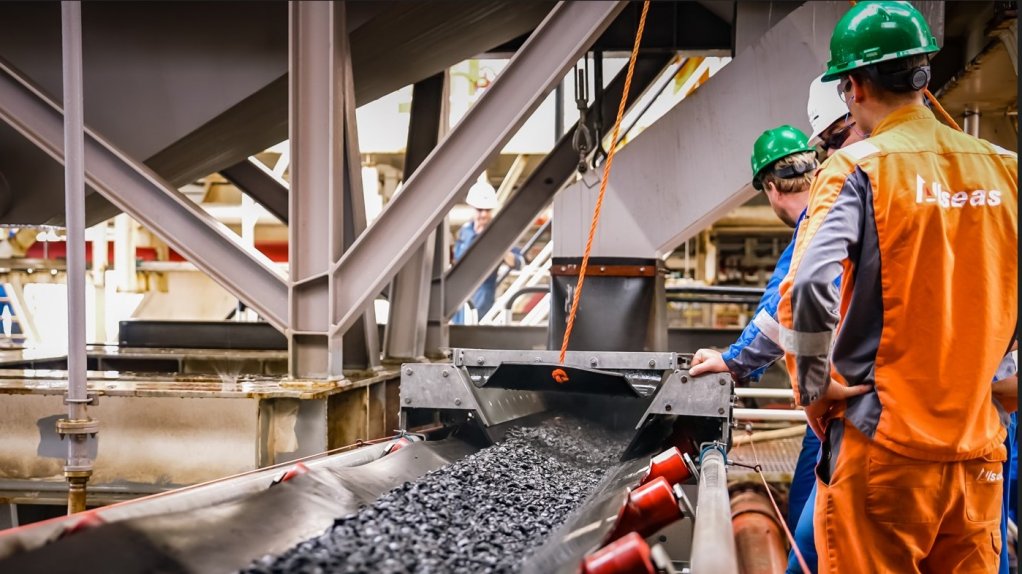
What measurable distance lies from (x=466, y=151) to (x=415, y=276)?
151 cm

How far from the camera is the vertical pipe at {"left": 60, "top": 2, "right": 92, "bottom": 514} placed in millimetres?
2658

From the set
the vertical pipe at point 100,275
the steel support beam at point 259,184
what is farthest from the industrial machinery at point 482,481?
the vertical pipe at point 100,275

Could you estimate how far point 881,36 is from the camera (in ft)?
6.09

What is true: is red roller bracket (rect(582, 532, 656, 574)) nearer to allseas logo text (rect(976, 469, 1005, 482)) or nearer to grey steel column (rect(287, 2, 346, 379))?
allseas logo text (rect(976, 469, 1005, 482))

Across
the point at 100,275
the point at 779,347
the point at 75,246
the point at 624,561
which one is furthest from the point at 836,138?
the point at 100,275

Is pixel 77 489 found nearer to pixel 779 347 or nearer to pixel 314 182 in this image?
pixel 314 182

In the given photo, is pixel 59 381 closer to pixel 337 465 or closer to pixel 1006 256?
pixel 337 465

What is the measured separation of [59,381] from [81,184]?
1.30 metres

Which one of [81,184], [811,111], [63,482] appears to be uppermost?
[811,111]

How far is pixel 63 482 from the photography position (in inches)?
132

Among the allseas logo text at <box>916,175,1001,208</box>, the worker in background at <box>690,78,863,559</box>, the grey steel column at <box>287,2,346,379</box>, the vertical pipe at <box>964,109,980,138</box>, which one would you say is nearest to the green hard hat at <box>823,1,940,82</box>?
the allseas logo text at <box>916,175,1001,208</box>

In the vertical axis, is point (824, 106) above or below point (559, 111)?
below

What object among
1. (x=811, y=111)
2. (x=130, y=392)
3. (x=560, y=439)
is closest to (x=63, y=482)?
(x=130, y=392)

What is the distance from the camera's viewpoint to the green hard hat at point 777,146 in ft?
10.1
